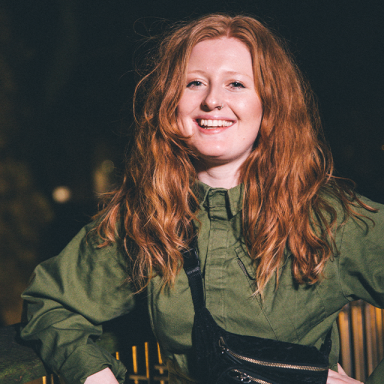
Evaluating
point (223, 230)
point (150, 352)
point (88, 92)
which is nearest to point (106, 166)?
point (88, 92)

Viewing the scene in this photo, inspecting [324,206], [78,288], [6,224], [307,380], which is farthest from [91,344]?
[6,224]

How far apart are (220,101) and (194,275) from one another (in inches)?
20.9

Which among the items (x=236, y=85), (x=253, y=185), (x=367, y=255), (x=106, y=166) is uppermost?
(x=236, y=85)

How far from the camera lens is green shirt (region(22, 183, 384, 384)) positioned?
1.13 metres

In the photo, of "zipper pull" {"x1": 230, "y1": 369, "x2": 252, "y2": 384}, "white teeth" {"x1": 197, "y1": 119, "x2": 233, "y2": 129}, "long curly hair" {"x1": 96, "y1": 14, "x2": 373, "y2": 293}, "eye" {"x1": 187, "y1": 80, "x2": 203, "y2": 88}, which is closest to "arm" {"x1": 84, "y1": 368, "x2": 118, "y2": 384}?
"long curly hair" {"x1": 96, "y1": 14, "x2": 373, "y2": 293}

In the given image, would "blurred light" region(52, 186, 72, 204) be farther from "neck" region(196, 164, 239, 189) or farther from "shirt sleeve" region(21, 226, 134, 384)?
"neck" region(196, 164, 239, 189)

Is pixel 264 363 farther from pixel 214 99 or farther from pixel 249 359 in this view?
pixel 214 99

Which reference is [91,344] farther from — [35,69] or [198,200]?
[35,69]

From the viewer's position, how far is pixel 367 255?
3.66 ft

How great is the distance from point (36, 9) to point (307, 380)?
2614 mm

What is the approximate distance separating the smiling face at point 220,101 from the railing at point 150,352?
0.77 metres

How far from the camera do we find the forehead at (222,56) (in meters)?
1.17

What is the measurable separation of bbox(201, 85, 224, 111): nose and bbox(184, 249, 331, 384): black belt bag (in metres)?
0.59

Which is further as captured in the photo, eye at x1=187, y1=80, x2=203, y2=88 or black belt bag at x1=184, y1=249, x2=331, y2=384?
eye at x1=187, y1=80, x2=203, y2=88
